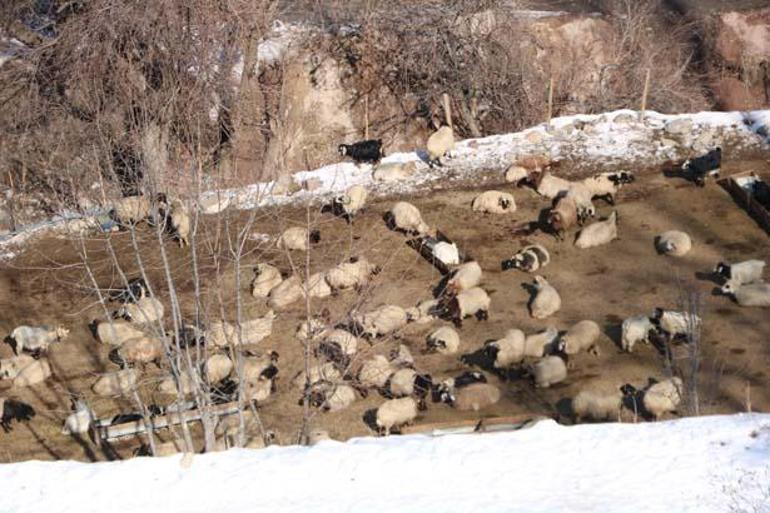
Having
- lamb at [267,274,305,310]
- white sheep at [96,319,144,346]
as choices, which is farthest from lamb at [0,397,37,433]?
lamb at [267,274,305,310]

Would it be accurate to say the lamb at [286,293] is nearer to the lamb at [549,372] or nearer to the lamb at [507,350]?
the lamb at [507,350]

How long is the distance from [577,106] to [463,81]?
359 cm

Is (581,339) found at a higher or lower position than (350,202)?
lower

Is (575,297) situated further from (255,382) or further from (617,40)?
(617,40)

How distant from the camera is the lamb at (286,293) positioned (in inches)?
829

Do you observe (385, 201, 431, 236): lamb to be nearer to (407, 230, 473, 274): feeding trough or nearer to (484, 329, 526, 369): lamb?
(407, 230, 473, 274): feeding trough

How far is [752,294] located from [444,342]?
5.16m

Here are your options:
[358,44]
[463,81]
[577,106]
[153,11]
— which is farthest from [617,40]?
[153,11]

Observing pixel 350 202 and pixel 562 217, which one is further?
pixel 350 202

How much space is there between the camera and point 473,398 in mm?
17359

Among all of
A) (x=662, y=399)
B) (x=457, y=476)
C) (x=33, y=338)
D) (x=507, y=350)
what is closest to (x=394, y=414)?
(x=507, y=350)

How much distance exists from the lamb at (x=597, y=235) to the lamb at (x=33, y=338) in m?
9.75

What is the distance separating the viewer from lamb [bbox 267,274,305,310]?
829 inches

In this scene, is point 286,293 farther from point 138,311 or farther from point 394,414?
point 394,414
